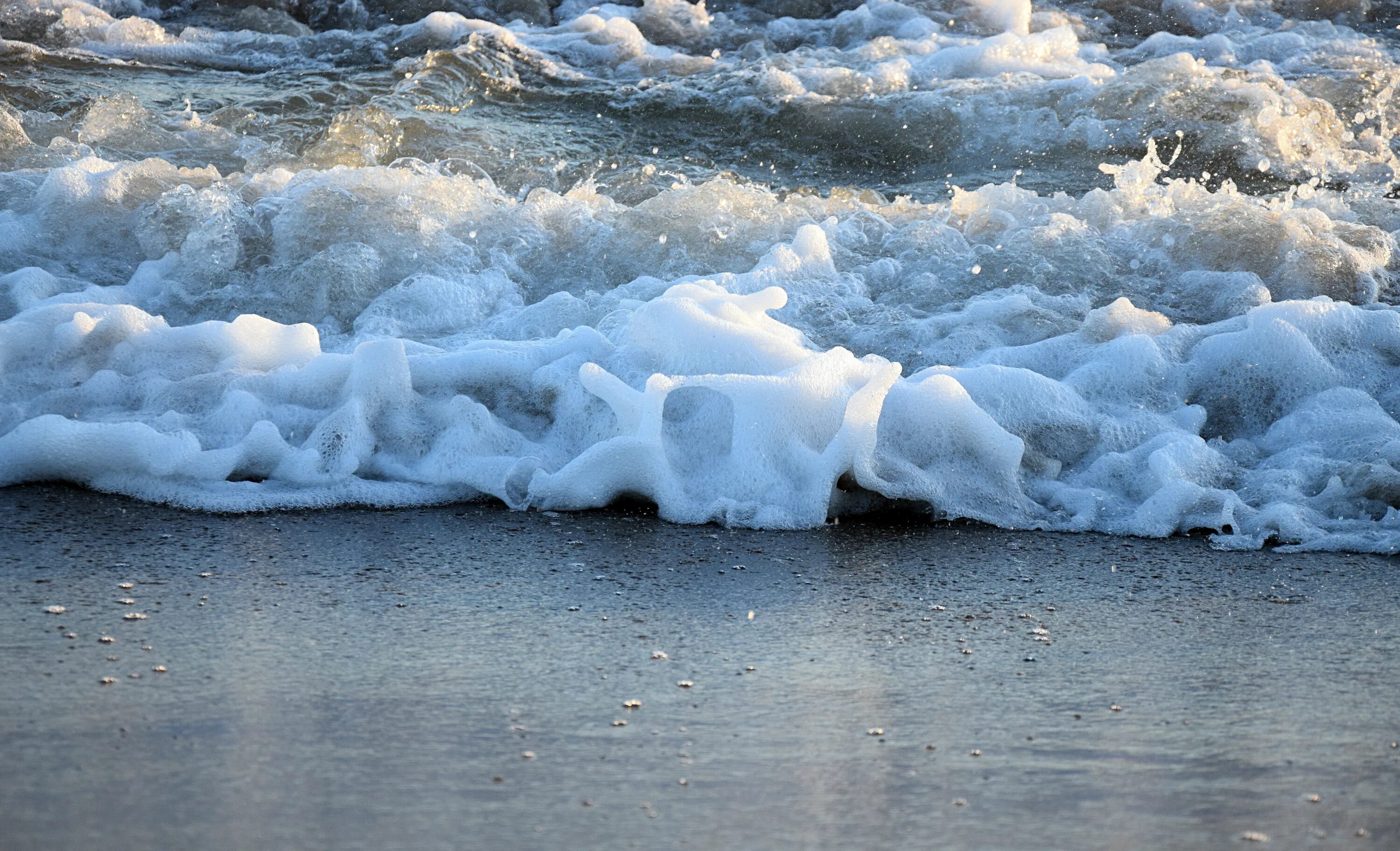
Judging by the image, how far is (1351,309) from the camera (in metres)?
3.18

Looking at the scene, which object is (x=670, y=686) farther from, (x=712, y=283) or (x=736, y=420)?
(x=712, y=283)

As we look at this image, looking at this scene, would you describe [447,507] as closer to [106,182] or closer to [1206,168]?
[106,182]

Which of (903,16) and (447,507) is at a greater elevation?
(903,16)

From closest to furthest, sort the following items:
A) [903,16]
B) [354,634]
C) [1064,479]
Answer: [354,634] → [1064,479] → [903,16]

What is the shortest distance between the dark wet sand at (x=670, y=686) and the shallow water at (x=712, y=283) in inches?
7.0

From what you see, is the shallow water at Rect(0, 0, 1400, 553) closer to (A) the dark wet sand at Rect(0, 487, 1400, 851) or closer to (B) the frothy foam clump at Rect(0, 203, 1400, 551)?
(B) the frothy foam clump at Rect(0, 203, 1400, 551)

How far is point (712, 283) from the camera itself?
3.24 meters

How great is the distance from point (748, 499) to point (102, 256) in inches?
90.8

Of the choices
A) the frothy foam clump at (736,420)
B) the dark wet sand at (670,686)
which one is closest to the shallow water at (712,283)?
the frothy foam clump at (736,420)

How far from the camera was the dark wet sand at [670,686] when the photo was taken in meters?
1.33

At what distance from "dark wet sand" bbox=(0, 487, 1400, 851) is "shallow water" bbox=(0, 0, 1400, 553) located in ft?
0.59

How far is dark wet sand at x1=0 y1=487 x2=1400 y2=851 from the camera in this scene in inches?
52.2

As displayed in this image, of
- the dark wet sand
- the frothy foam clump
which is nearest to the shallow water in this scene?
the frothy foam clump

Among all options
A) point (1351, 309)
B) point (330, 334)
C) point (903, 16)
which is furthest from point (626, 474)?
point (903, 16)
